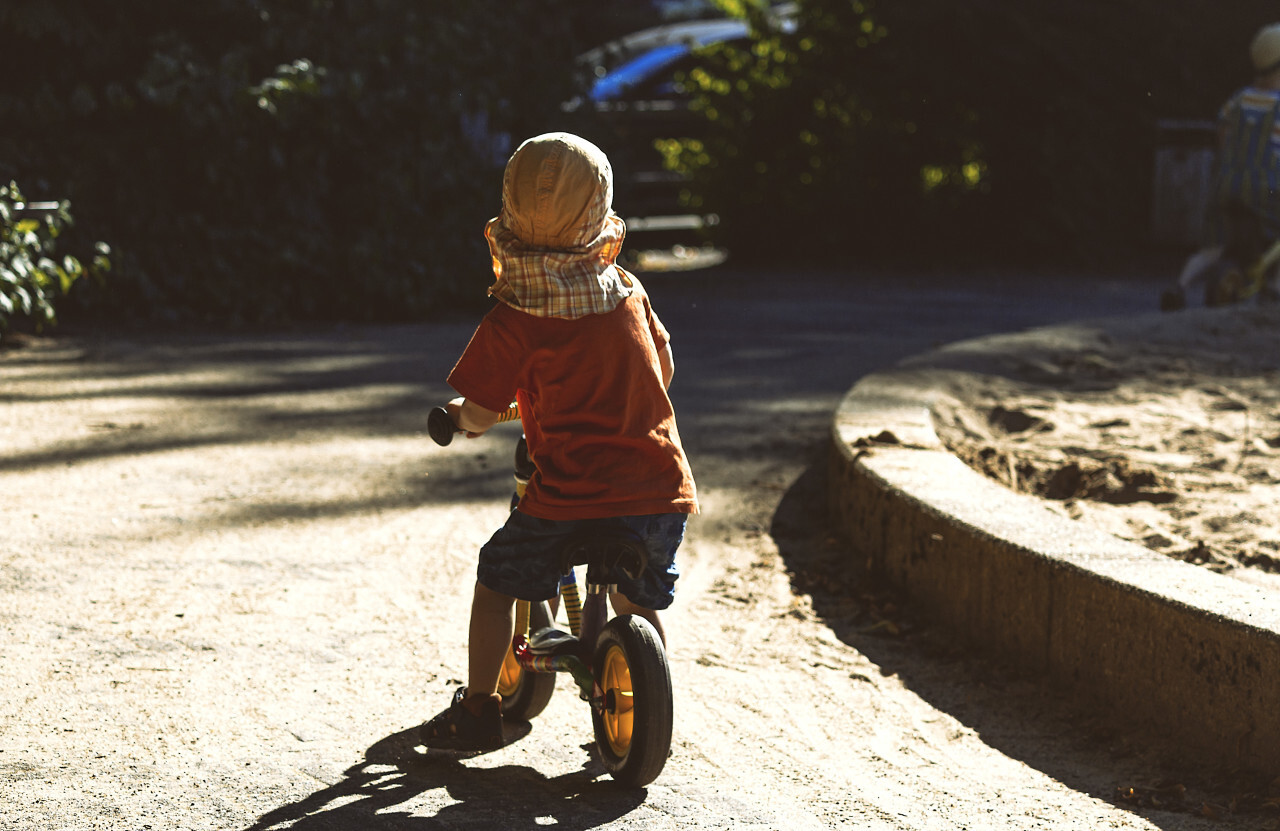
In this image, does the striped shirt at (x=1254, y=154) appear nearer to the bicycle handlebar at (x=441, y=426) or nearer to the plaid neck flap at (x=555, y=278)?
the plaid neck flap at (x=555, y=278)

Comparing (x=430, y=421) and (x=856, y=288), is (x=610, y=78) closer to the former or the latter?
(x=856, y=288)

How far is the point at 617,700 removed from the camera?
2.90 metres

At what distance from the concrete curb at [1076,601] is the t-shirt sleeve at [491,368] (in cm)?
148

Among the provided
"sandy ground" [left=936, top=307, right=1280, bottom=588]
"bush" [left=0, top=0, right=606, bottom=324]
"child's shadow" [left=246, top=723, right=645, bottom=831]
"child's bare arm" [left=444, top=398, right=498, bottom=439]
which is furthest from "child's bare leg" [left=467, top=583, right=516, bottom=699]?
"bush" [left=0, top=0, right=606, bottom=324]

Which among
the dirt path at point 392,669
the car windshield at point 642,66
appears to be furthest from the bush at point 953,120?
the dirt path at point 392,669

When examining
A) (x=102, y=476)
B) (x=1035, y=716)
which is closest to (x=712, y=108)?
(x=102, y=476)

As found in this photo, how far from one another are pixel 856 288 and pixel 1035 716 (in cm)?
806

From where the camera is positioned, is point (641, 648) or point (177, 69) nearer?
point (641, 648)

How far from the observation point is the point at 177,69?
8.47 metres

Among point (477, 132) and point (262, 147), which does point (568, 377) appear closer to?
point (262, 147)

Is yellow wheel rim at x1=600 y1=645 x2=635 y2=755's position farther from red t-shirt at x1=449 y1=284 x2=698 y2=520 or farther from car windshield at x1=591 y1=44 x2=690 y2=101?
car windshield at x1=591 y1=44 x2=690 y2=101

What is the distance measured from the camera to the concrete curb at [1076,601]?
9.74ft

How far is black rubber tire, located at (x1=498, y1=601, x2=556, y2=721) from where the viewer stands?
10.6ft

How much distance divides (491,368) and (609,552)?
0.45 m
